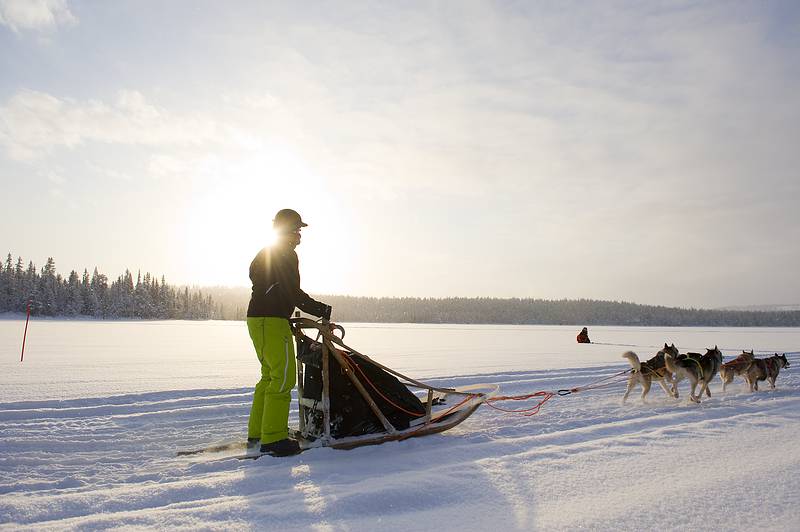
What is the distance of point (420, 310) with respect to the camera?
117m

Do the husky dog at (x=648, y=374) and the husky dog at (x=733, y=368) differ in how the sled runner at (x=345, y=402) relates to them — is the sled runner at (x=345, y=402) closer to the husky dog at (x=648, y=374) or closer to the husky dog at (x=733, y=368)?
the husky dog at (x=648, y=374)

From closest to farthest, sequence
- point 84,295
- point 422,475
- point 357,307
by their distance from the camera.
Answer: point 422,475 < point 84,295 < point 357,307

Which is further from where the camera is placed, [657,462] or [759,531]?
[657,462]

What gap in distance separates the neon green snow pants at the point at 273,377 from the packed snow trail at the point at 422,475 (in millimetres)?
304

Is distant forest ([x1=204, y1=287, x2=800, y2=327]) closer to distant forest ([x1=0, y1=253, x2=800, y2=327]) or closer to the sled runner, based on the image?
distant forest ([x1=0, y1=253, x2=800, y2=327])

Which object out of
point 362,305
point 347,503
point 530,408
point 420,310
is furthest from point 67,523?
point 362,305

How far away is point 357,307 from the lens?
128 meters

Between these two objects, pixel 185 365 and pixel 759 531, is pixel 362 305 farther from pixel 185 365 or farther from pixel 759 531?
pixel 759 531

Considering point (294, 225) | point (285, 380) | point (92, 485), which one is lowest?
point (92, 485)

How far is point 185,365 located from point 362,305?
392 feet

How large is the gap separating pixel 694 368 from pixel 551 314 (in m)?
105

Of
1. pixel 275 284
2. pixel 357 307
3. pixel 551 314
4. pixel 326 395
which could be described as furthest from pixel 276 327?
pixel 357 307

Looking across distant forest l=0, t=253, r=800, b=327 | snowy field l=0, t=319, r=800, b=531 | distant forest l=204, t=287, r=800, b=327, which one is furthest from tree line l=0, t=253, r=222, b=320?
snowy field l=0, t=319, r=800, b=531

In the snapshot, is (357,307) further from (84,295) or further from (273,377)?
(273,377)
